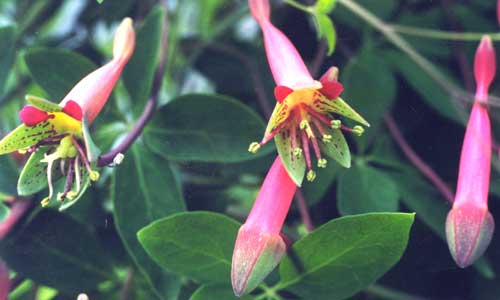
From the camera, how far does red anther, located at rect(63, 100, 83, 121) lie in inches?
18.9

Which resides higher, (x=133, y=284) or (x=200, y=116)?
(x=200, y=116)

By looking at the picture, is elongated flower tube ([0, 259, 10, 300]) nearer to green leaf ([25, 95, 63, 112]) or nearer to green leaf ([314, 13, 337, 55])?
green leaf ([25, 95, 63, 112])

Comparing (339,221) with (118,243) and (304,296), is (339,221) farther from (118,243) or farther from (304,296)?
(118,243)

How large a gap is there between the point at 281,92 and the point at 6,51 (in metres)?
0.28

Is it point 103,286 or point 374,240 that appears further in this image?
point 103,286

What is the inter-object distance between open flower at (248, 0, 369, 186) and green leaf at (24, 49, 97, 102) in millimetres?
179

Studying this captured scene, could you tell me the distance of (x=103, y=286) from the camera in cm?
66

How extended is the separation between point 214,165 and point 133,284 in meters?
0.13

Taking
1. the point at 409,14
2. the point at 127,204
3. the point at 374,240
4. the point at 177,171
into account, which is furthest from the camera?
the point at 409,14

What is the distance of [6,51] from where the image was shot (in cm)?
63

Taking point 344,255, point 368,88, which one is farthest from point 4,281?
point 368,88

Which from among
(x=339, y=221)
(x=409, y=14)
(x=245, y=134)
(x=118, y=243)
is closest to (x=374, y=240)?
(x=339, y=221)

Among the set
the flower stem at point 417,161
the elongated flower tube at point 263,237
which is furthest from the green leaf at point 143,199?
the flower stem at point 417,161

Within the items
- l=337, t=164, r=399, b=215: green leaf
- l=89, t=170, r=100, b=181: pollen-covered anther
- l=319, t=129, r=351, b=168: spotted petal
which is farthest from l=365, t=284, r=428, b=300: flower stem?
l=89, t=170, r=100, b=181: pollen-covered anther
